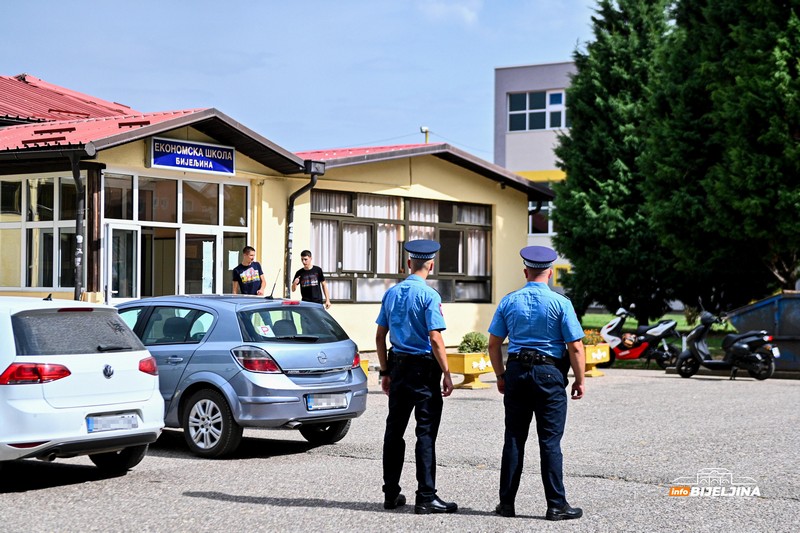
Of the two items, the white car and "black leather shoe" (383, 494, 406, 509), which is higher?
the white car

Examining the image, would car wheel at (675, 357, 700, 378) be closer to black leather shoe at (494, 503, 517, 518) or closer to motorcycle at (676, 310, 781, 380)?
motorcycle at (676, 310, 781, 380)

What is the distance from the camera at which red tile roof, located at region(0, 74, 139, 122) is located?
906 inches

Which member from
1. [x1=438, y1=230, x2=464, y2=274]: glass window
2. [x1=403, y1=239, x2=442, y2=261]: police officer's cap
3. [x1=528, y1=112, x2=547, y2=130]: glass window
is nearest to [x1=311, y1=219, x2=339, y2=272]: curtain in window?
[x1=438, y1=230, x2=464, y2=274]: glass window

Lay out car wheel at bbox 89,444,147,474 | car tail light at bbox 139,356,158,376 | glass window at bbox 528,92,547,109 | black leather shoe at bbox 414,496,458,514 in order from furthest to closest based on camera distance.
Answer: glass window at bbox 528,92,547,109 → car wheel at bbox 89,444,147,474 → car tail light at bbox 139,356,158,376 → black leather shoe at bbox 414,496,458,514

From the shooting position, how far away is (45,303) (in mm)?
8875

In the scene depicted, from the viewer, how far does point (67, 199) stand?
57.8 feet

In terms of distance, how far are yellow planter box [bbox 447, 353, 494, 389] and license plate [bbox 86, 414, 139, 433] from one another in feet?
26.9

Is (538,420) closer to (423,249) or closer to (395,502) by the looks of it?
(395,502)

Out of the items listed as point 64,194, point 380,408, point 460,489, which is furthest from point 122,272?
point 460,489

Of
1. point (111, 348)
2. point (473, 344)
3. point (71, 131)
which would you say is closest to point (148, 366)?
point (111, 348)

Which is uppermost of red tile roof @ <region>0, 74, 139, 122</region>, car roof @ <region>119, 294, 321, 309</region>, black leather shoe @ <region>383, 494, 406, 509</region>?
red tile roof @ <region>0, 74, 139, 122</region>

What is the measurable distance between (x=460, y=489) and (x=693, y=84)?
63.9ft

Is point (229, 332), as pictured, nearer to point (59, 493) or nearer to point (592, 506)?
point (59, 493)

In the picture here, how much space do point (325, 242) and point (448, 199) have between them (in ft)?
11.7
